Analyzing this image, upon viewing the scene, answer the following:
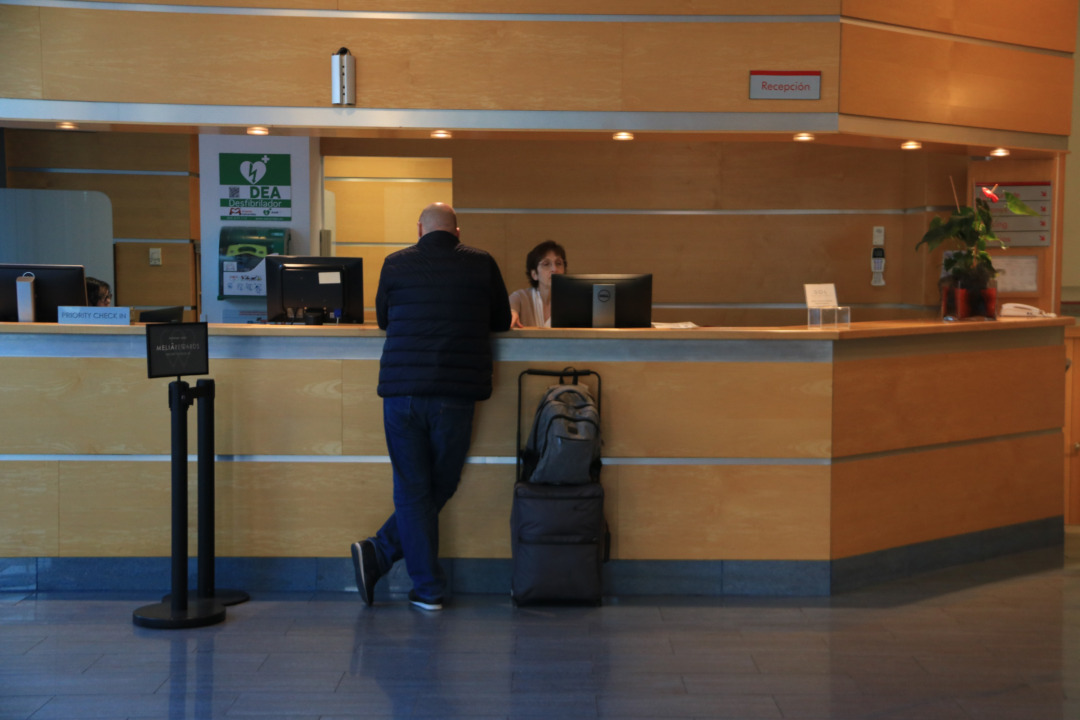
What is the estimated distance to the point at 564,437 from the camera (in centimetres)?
447

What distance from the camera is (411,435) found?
4.54m

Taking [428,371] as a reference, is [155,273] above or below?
above

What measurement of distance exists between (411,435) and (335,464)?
0.46m

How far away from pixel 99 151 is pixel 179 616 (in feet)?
17.2

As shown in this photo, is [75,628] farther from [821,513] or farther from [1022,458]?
[1022,458]

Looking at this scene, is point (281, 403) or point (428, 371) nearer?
point (428, 371)

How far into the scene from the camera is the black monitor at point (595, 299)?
16.2ft

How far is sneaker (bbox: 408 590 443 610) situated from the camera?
4.57 meters

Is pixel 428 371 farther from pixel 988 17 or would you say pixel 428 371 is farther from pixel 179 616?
pixel 988 17

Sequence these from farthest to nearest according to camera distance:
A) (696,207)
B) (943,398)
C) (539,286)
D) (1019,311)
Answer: (696,207) < (539,286) < (1019,311) < (943,398)

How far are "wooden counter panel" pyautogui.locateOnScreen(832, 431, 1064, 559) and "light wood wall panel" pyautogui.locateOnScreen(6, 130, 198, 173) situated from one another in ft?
19.2

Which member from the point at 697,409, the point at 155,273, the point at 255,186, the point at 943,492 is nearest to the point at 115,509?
the point at 697,409

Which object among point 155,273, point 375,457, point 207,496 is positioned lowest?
point 207,496

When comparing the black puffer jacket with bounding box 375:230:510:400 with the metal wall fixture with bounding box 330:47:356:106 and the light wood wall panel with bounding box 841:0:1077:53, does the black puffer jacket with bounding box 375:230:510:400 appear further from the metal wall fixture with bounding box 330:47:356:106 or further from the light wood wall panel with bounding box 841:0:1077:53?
the light wood wall panel with bounding box 841:0:1077:53
